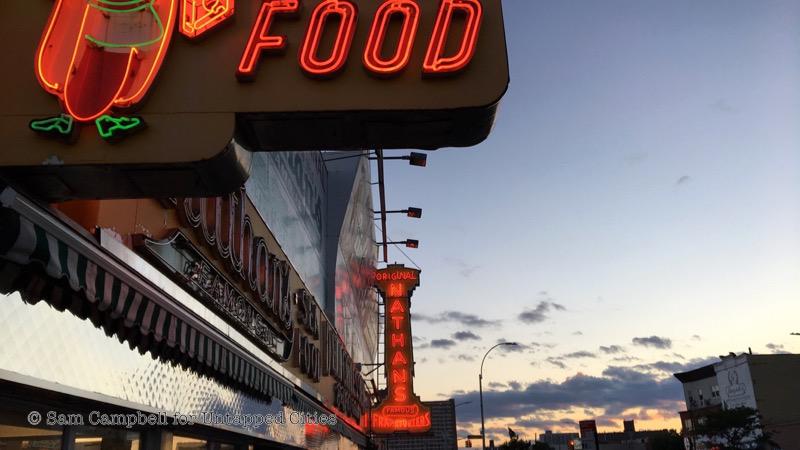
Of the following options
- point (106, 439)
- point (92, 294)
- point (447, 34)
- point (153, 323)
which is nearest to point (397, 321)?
point (106, 439)

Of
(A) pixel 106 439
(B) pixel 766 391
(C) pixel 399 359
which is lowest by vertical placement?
(A) pixel 106 439

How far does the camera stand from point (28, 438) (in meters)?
5.99

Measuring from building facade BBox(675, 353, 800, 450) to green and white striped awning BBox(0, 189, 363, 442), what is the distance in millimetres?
65393

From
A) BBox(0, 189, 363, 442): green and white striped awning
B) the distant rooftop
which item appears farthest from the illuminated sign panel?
the distant rooftop

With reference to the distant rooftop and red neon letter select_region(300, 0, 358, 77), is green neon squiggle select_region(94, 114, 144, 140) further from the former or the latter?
the distant rooftop

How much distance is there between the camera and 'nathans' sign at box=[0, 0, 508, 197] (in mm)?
5254

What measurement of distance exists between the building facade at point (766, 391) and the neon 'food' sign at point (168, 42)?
65962 mm

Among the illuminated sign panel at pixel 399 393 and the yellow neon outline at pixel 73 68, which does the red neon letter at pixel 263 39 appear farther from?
the illuminated sign panel at pixel 399 393

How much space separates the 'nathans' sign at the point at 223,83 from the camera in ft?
17.2

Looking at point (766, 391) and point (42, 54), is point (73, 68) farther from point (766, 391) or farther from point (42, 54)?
point (766, 391)

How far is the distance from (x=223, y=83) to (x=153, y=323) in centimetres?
252

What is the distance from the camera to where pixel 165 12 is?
6008 mm

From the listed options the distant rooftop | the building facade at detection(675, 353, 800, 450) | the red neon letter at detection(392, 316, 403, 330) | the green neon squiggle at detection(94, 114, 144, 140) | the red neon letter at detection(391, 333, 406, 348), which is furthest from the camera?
the distant rooftop

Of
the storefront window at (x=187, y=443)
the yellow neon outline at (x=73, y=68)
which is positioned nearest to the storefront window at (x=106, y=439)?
the storefront window at (x=187, y=443)
